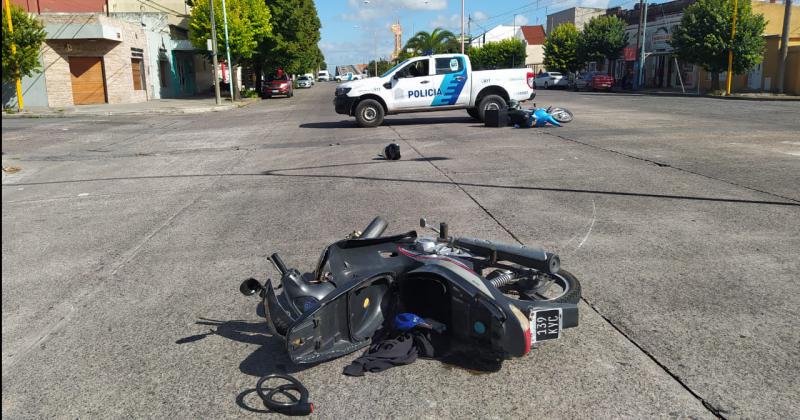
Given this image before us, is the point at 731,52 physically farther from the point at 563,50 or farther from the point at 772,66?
the point at 563,50

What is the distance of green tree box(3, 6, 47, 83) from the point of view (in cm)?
2858

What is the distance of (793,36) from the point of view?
46656 mm

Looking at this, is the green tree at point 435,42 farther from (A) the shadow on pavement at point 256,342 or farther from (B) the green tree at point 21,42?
(A) the shadow on pavement at point 256,342

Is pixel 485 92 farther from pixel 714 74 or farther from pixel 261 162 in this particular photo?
pixel 714 74

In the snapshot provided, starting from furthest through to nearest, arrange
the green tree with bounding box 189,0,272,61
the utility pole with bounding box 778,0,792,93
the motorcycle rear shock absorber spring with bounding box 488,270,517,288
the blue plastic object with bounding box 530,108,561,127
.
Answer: the green tree with bounding box 189,0,272,61 < the utility pole with bounding box 778,0,792,93 < the blue plastic object with bounding box 530,108,561,127 < the motorcycle rear shock absorber spring with bounding box 488,270,517,288

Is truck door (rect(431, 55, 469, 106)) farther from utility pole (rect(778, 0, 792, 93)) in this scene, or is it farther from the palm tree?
the palm tree

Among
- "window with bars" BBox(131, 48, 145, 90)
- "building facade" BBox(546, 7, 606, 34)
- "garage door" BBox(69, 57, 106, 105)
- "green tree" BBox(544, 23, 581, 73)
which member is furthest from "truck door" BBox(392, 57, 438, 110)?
"building facade" BBox(546, 7, 606, 34)

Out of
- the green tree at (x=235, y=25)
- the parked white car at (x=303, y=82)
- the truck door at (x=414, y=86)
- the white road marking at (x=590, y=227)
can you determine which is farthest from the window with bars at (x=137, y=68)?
the white road marking at (x=590, y=227)

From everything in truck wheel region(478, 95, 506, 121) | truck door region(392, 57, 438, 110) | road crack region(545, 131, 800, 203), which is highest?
truck door region(392, 57, 438, 110)

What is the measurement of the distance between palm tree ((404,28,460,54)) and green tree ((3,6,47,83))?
54.3 metres

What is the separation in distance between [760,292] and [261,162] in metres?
9.88

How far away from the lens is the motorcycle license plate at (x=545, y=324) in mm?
3586

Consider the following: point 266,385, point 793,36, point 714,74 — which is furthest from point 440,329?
point 793,36

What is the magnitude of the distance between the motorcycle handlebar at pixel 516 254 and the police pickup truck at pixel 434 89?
50.3ft
